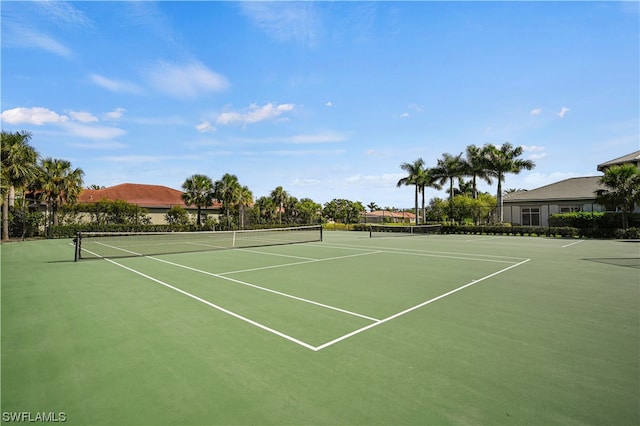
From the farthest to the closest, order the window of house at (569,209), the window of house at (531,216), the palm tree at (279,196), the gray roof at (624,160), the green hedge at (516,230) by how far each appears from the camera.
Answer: the palm tree at (279,196) → the window of house at (531,216) → the window of house at (569,209) → the gray roof at (624,160) → the green hedge at (516,230)

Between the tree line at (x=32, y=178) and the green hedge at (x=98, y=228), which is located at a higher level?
the tree line at (x=32, y=178)

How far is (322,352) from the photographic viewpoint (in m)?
4.35

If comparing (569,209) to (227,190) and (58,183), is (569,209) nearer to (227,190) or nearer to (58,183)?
(227,190)

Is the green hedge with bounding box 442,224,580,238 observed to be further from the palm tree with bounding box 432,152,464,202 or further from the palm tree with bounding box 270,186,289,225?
the palm tree with bounding box 270,186,289,225

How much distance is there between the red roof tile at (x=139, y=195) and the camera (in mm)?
42778

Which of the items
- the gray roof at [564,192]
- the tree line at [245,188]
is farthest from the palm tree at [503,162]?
the gray roof at [564,192]

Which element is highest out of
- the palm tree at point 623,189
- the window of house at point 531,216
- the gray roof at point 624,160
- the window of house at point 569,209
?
the gray roof at point 624,160

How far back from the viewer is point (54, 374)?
3.73 metres

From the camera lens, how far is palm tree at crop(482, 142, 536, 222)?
125ft

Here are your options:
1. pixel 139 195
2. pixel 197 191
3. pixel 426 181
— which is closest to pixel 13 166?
pixel 197 191

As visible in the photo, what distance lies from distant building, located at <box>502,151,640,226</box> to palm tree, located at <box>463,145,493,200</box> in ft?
13.2

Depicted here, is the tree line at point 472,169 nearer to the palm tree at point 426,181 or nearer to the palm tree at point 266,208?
the palm tree at point 426,181

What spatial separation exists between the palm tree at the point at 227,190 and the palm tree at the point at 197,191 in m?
1.28

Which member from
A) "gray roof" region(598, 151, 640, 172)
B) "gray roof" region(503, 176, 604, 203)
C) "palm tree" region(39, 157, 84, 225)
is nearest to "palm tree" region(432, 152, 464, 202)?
"gray roof" region(503, 176, 604, 203)
